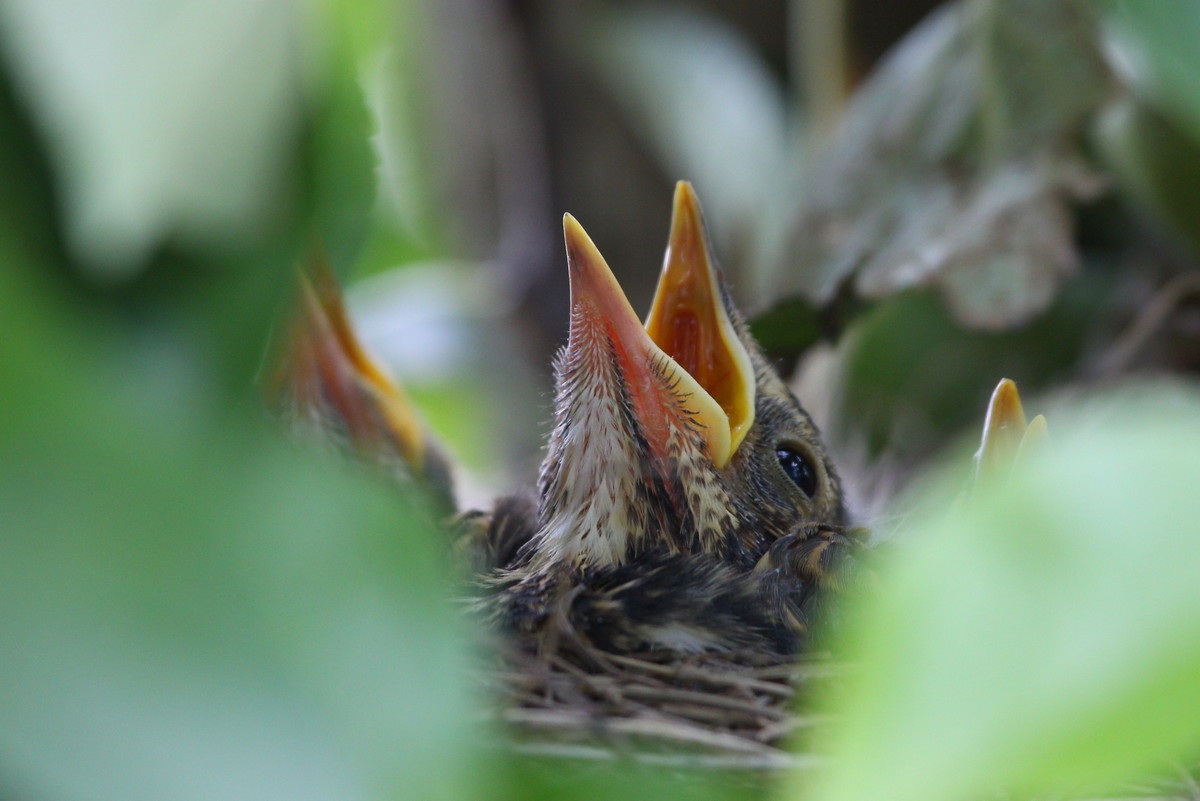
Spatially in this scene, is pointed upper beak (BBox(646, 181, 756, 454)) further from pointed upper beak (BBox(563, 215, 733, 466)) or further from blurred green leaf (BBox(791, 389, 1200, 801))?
blurred green leaf (BBox(791, 389, 1200, 801))

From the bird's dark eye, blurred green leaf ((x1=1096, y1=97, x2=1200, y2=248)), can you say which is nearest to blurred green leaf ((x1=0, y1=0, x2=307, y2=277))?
the bird's dark eye

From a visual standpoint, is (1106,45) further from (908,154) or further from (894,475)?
(894,475)

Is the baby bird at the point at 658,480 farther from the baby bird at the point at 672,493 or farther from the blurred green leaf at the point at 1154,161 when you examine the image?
the blurred green leaf at the point at 1154,161

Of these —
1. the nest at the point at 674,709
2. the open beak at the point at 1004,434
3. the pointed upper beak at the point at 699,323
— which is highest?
the pointed upper beak at the point at 699,323

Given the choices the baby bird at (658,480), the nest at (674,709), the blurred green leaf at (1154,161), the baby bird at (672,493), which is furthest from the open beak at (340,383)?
the blurred green leaf at (1154,161)

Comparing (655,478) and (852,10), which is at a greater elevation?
(852,10)

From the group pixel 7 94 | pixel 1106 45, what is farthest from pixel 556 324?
pixel 7 94
